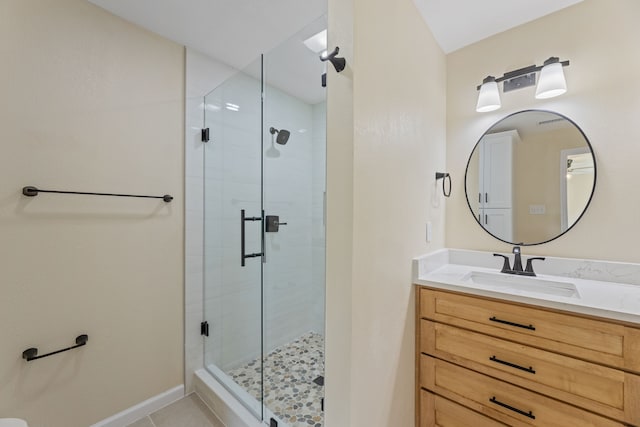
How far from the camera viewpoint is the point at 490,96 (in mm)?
1748

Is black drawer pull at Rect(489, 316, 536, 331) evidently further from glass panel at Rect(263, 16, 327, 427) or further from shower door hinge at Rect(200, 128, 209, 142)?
shower door hinge at Rect(200, 128, 209, 142)

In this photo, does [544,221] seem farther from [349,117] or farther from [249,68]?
[249,68]

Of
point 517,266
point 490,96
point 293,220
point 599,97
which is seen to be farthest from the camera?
point 293,220

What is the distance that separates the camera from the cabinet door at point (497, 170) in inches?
69.2

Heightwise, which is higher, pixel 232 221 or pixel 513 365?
pixel 232 221

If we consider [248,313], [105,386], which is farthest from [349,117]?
[105,386]

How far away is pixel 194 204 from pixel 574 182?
2469 millimetres

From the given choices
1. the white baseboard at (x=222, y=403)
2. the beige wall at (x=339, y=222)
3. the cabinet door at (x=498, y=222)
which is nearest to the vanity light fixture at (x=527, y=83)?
the cabinet door at (x=498, y=222)

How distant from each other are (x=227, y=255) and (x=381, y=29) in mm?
1758

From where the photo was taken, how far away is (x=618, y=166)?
4.73 ft

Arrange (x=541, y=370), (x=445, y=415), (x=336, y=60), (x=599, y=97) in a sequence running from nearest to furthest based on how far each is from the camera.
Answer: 1. (x=336, y=60)
2. (x=541, y=370)
3. (x=445, y=415)
4. (x=599, y=97)

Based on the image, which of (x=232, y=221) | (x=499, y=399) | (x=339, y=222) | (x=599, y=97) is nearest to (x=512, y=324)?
(x=499, y=399)

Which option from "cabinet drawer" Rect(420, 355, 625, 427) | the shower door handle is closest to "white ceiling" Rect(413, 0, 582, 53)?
the shower door handle

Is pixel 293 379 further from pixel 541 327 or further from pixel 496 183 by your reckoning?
pixel 496 183
